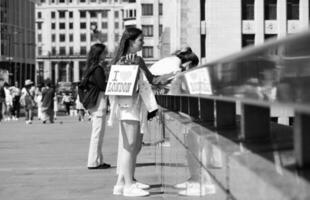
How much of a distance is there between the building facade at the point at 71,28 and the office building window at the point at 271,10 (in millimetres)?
108056

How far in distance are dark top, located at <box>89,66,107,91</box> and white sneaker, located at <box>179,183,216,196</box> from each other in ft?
19.4

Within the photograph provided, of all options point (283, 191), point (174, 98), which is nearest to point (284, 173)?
point (283, 191)

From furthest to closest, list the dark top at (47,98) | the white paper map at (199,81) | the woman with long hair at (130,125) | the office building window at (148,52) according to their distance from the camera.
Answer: the office building window at (148,52), the dark top at (47,98), the woman with long hair at (130,125), the white paper map at (199,81)

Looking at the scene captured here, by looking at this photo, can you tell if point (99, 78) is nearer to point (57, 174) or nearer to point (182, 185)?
point (57, 174)

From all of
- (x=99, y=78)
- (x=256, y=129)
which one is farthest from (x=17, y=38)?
(x=256, y=129)

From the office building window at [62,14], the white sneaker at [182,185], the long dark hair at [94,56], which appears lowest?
the white sneaker at [182,185]

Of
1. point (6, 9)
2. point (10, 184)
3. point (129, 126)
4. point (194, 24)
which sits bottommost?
point (10, 184)

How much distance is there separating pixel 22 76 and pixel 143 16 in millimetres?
50739

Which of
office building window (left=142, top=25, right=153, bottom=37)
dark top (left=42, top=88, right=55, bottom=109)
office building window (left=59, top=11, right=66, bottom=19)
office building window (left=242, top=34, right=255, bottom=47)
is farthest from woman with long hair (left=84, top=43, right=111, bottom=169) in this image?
office building window (left=59, top=11, right=66, bottom=19)

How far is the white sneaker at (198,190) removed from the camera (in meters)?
3.35

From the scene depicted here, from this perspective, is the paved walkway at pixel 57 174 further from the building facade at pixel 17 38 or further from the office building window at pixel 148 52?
the building facade at pixel 17 38

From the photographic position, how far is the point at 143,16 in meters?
98.8

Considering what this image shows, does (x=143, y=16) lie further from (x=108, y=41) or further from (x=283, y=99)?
(x=283, y=99)

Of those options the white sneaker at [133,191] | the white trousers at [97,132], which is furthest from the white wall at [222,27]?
the white sneaker at [133,191]
